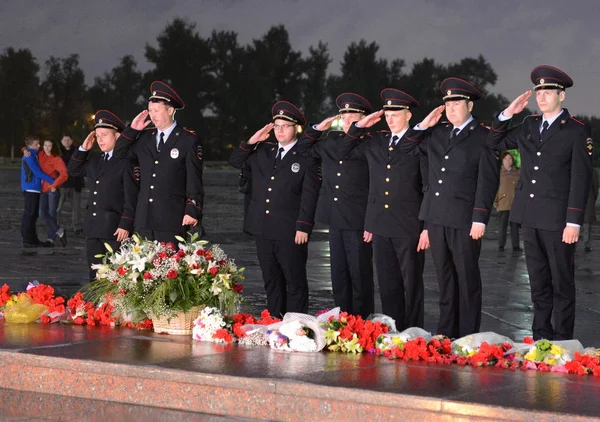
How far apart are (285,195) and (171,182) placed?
1011 millimetres

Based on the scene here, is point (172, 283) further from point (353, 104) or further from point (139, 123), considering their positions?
point (353, 104)

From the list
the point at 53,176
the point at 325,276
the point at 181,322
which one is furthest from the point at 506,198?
the point at 181,322

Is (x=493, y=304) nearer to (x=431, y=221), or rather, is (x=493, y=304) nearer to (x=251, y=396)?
(x=431, y=221)

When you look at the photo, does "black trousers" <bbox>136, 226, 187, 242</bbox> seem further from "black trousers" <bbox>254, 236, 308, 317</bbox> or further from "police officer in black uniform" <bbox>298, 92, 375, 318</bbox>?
"police officer in black uniform" <bbox>298, 92, 375, 318</bbox>

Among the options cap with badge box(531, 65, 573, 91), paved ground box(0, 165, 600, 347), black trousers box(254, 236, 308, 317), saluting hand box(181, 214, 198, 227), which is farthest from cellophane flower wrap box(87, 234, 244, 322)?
cap with badge box(531, 65, 573, 91)

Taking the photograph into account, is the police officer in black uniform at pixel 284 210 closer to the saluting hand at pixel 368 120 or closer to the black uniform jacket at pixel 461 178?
the saluting hand at pixel 368 120

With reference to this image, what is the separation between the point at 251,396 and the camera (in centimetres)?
605

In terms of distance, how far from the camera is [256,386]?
6.04 m

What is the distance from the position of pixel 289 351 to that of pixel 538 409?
2192 mm

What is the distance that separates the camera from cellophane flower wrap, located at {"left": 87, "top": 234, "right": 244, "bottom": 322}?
7770mm

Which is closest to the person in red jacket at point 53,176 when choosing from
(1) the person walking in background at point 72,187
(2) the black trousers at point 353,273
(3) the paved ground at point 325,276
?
(3) the paved ground at point 325,276

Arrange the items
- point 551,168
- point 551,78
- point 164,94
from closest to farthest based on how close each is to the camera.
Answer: point 551,78
point 551,168
point 164,94

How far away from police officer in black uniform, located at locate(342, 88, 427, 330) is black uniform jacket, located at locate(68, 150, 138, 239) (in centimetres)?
218

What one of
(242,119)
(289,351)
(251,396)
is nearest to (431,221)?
(289,351)
